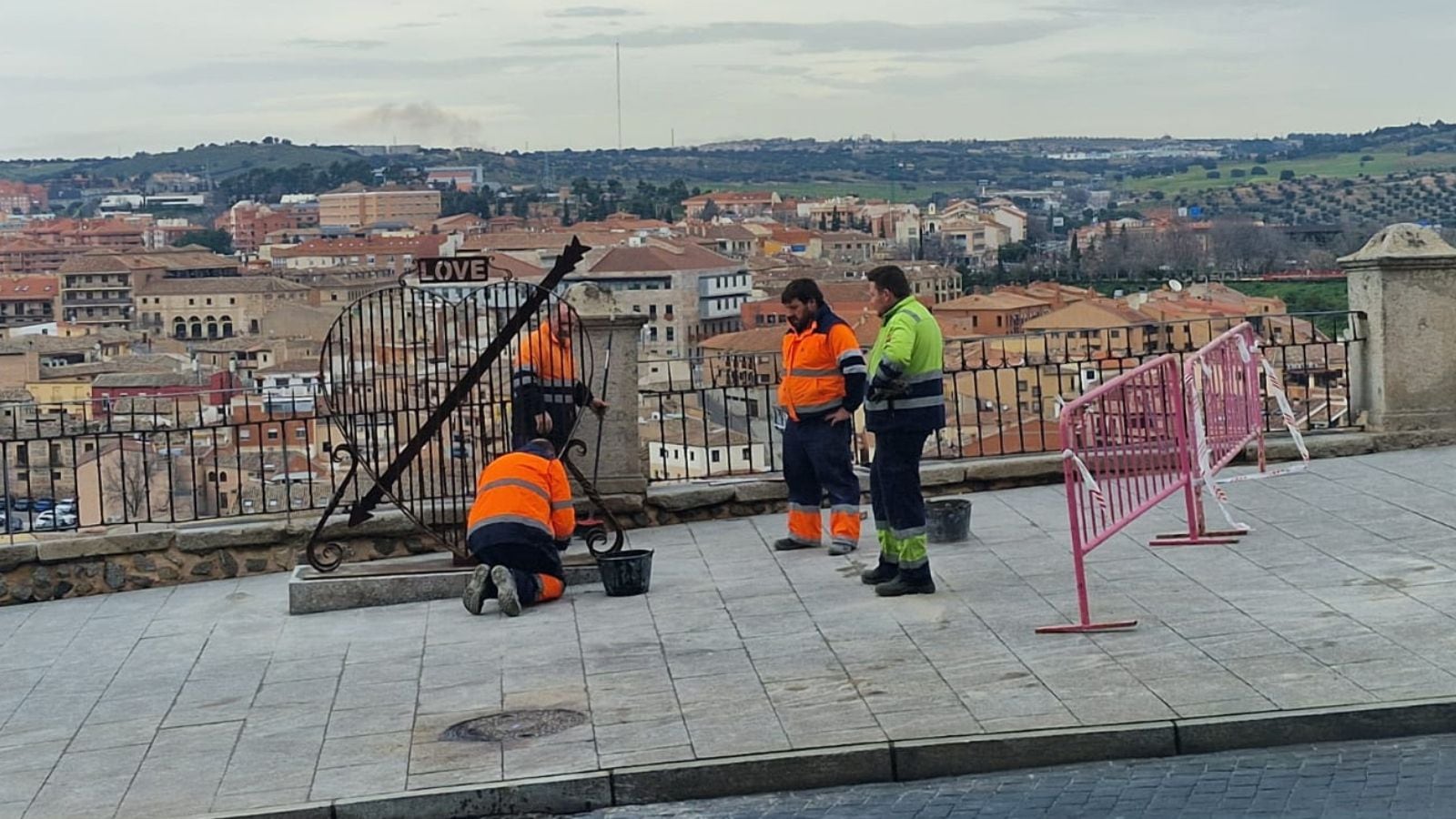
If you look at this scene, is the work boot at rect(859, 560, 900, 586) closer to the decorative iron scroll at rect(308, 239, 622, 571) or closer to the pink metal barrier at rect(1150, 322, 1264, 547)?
the pink metal barrier at rect(1150, 322, 1264, 547)

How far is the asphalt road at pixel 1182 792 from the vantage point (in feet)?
21.2


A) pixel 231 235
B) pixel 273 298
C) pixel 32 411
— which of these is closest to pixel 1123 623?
pixel 32 411

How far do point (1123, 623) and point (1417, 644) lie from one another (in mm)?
1333

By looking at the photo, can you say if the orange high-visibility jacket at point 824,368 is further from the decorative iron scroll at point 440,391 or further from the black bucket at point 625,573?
the black bucket at point 625,573

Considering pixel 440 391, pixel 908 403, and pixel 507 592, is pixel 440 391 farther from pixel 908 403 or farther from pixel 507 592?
pixel 908 403

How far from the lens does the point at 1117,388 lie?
32.2 feet

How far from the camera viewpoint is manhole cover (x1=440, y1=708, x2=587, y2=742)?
791 cm

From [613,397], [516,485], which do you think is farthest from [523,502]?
[613,397]

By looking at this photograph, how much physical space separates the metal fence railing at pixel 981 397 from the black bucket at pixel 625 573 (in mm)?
2624

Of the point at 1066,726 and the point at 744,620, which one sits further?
the point at 744,620

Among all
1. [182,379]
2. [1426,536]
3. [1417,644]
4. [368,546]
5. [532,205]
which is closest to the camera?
[1417,644]

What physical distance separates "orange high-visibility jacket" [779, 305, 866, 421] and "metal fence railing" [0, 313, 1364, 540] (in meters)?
1.84

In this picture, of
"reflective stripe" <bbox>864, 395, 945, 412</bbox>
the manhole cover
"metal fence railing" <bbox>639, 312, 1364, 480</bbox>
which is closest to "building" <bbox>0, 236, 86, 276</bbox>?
"metal fence railing" <bbox>639, 312, 1364, 480</bbox>

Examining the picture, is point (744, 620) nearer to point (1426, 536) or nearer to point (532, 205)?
point (1426, 536)
